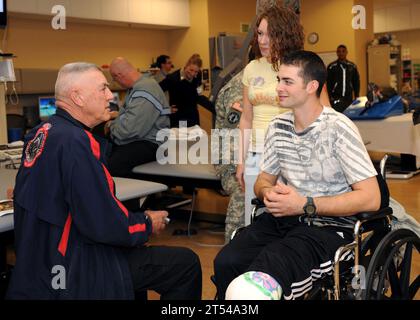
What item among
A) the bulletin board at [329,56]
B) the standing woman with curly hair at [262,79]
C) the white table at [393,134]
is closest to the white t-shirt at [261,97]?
the standing woman with curly hair at [262,79]

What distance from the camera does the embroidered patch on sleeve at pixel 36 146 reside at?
5.55 feet

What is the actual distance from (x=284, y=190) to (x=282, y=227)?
7.9 inches

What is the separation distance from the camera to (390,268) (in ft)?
6.50

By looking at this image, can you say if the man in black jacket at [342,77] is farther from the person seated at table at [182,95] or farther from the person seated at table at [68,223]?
the person seated at table at [68,223]

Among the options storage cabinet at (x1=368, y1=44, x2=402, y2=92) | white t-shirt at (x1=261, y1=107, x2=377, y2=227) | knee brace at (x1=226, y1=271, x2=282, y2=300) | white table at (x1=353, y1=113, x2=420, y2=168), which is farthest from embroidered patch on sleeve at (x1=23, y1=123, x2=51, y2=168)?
storage cabinet at (x1=368, y1=44, x2=402, y2=92)

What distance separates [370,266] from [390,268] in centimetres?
27

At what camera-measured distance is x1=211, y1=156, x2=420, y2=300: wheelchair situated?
69.6 inches

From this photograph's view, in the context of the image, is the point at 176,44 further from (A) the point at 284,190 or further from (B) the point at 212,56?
(A) the point at 284,190

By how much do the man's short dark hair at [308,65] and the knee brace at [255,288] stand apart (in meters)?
0.82

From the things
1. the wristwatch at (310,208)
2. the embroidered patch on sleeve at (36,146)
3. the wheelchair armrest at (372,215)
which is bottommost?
the wheelchair armrest at (372,215)

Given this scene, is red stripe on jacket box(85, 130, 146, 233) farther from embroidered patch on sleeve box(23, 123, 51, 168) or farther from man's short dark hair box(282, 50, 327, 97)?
man's short dark hair box(282, 50, 327, 97)

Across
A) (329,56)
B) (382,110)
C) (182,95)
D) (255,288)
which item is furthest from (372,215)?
(329,56)

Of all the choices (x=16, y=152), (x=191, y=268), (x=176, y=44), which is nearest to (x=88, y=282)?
(x=191, y=268)
